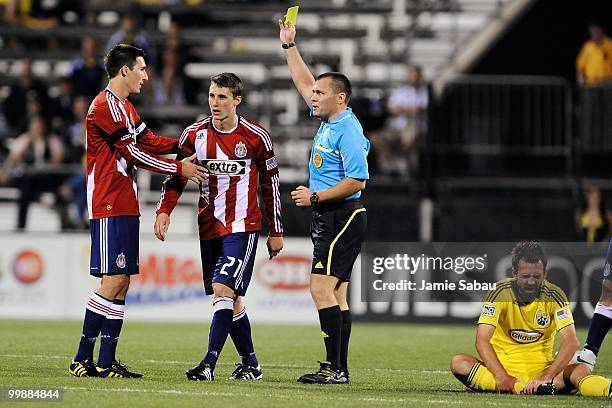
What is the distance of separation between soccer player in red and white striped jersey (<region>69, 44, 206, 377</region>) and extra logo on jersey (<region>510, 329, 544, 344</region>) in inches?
102

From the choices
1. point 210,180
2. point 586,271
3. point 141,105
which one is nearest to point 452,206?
point 586,271

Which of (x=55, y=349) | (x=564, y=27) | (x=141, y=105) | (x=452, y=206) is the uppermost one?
(x=564, y=27)

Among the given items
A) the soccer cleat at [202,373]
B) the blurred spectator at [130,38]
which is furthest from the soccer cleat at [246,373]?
the blurred spectator at [130,38]

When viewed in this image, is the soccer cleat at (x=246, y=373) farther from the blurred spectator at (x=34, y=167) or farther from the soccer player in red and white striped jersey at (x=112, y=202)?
the blurred spectator at (x=34, y=167)

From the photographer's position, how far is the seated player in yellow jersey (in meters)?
8.71

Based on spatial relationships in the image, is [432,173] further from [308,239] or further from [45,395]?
[45,395]

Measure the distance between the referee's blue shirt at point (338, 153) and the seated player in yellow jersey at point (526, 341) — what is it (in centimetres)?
138

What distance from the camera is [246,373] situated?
9641 millimetres

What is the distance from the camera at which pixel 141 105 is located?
21000 millimetres

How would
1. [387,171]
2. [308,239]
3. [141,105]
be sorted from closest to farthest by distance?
1. [308,239]
2. [387,171]
3. [141,105]

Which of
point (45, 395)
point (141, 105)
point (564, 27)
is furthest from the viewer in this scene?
point (564, 27)

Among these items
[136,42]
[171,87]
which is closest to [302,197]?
[136,42]

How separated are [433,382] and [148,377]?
223 centimetres

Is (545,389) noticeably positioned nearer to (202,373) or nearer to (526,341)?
(526,341)
